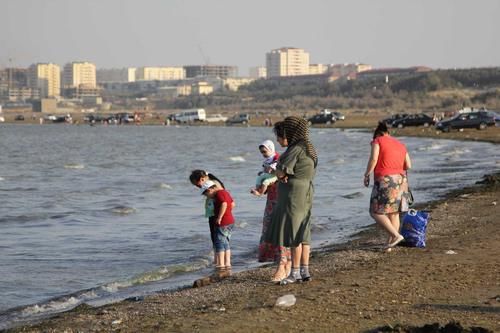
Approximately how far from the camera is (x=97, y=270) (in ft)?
45.8

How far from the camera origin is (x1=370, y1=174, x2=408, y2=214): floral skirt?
11.8 metres

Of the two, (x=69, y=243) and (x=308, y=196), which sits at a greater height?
(x=308, y=196)

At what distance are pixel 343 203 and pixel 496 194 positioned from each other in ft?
14.7

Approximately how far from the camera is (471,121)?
63.8 meters

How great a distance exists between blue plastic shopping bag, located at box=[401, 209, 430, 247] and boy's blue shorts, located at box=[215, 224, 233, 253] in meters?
2.33

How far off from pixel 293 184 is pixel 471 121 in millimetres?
56005

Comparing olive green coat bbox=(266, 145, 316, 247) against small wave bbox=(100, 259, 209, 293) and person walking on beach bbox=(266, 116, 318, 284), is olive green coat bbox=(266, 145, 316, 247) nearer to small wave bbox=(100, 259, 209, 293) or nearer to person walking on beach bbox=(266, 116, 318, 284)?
person walking on beach bbox=(266, 116, 318, 284)

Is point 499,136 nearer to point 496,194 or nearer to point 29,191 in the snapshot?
point 29,191

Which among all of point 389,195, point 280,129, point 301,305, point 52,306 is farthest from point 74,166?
point 301,305

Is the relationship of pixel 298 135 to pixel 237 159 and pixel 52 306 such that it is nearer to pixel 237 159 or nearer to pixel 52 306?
Answer: pixel 52 306

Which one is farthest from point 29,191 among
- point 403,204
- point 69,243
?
point 403,204

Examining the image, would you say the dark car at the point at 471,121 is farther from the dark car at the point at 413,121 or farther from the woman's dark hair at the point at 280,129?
the woman's dark hair at the point at 280,129

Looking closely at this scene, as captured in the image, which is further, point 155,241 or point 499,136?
point 499,136

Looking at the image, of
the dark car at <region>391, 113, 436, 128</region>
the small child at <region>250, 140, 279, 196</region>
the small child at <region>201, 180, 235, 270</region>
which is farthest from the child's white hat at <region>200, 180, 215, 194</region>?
the dark car at <region>391, 113, 436, 128</region>
